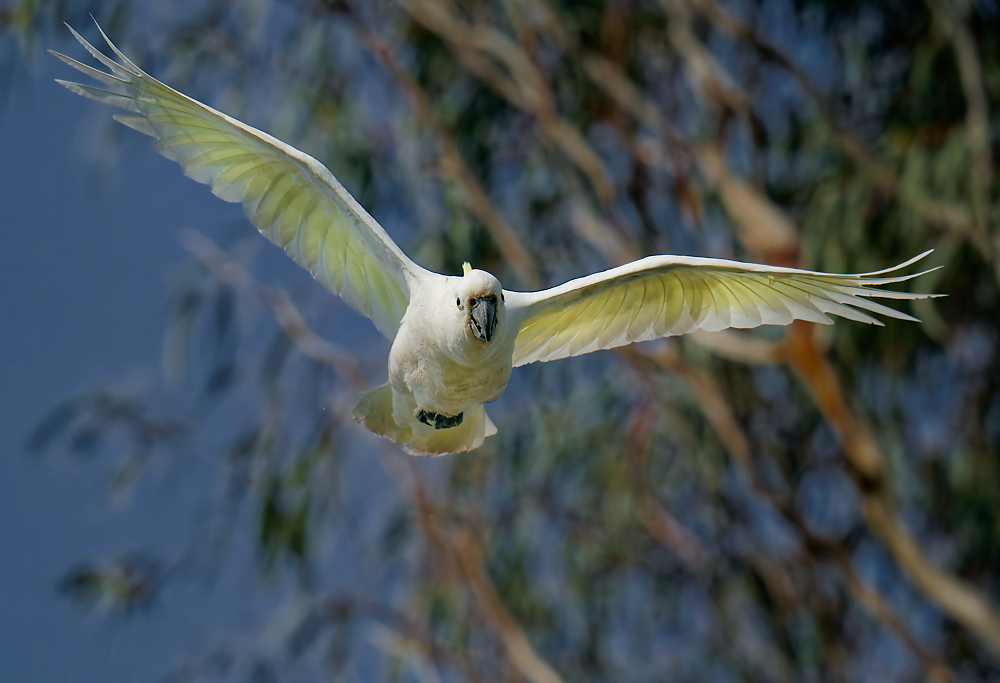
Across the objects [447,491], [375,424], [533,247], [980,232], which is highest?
[533,247]

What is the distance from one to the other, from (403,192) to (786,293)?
2.33m

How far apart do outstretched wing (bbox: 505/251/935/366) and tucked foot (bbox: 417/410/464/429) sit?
8.2 inches

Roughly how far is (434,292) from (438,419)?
0.93 ft

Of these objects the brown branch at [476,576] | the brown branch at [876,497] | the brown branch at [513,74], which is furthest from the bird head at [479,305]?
the brown branch at [476,576]

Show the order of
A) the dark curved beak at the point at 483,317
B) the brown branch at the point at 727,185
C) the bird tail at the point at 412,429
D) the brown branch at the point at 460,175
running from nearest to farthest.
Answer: the dark curved beak at the point at 483,317, the bird tail at the point at 412,429, the brown branch at the point at 727,185, the brown branch at the point at 460,175

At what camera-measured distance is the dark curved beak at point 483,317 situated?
168 centimetres

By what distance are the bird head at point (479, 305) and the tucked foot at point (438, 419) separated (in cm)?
33

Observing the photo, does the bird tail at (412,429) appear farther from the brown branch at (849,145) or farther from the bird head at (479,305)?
the brown branch at (849,145)

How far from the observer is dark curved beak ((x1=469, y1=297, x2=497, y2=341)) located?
168 cm

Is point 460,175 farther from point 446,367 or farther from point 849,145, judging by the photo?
point 446,367

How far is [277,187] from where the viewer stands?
6.72 ft

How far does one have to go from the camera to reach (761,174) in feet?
13.7

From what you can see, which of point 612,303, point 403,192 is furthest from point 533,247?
point 612,303

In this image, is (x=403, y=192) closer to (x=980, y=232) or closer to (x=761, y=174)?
(x=761, y=174)
